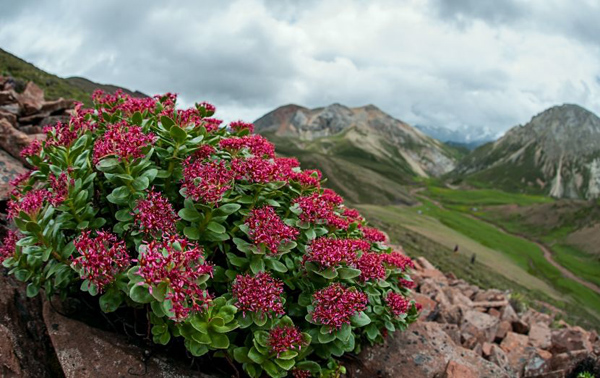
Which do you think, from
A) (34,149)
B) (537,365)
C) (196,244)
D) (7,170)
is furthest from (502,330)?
(7,170)

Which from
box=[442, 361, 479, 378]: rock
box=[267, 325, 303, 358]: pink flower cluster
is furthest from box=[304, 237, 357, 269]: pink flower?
box=[442, 361, 479, 378]: rock

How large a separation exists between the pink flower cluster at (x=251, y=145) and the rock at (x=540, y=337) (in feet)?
35.5

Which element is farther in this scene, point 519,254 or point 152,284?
point 519,254

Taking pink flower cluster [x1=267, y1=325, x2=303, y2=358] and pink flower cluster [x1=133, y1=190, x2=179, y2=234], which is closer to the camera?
pink flower cluster [x1=133, y1=190, x2=179, y2=234]

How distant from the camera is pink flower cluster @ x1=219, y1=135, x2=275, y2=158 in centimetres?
573

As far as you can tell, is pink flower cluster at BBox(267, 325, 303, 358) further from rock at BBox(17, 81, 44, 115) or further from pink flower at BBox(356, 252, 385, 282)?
rock at BBox(17, 81, 44, 115)

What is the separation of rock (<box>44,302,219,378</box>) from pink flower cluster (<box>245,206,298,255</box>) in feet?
6.90

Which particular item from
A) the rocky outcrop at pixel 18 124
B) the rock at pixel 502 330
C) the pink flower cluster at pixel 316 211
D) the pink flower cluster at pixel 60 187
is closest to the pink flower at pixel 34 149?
the pink flower cluster at pixel 60 187

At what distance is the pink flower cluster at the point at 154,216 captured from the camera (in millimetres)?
4473

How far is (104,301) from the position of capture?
14.9 feet

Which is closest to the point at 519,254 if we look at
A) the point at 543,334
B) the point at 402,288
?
the point at 543,334

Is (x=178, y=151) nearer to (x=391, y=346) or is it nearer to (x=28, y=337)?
(x=28, y=337)

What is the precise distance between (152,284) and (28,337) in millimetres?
3041

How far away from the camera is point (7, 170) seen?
8.47 metres
